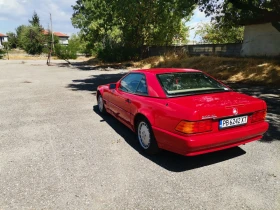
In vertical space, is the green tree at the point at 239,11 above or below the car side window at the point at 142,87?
above

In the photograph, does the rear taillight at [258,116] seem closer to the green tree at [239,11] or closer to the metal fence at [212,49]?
the green tree at [239,11]

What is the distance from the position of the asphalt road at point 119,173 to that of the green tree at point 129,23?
17210 mm

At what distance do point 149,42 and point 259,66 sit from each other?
58.8ft

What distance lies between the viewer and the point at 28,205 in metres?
2.58

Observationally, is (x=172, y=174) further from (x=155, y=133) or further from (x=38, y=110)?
(x=38, y=110)

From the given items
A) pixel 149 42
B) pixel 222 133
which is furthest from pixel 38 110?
pixel 149 42

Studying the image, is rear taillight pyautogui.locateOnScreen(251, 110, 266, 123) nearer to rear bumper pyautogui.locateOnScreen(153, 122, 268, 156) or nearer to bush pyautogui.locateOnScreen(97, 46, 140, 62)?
rear bumper pyautogui.locateOnScreen(153, 122, 268, 156)

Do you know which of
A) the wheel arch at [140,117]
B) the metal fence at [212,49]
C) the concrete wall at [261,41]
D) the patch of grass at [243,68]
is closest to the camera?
the wheel arch at [140,117]

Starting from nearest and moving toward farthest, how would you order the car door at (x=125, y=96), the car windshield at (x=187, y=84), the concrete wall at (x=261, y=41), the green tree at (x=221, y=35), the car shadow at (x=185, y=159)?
the car shadow at (x=185, y=159) → the car windshield at (x=187, y=84) → the car door at (x=125, y=96) → the concrete wall at (x=261, y=41) → the green tree at (x=221, y=35)

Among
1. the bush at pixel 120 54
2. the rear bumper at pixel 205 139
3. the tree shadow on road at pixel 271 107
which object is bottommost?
the tree shadow on road at pixel 271 107

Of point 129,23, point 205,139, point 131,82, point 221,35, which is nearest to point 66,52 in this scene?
point 129,23

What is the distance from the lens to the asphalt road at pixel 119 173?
8.62 feet

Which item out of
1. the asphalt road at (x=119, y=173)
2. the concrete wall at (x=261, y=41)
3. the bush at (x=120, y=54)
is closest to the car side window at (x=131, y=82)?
the asphalt road at (x=119, y=173)

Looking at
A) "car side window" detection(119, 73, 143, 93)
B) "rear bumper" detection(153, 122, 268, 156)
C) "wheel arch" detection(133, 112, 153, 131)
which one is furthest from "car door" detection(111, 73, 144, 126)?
"rear bumper" detection(153, 122, 268, 156)
